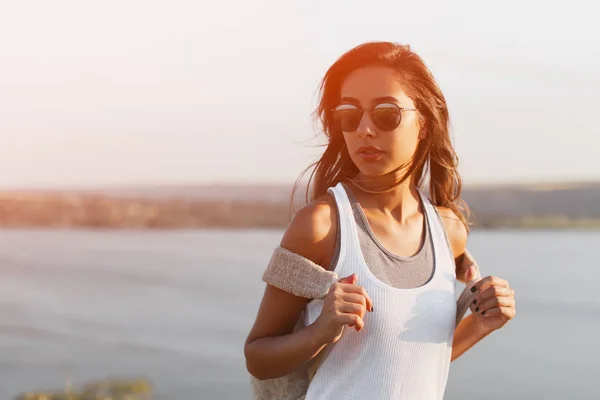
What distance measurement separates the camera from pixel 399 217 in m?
1.98

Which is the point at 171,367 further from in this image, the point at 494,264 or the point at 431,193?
the point at 431,193

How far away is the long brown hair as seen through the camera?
193 centimetres

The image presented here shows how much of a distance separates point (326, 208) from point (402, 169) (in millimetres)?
245

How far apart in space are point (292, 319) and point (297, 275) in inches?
5.2

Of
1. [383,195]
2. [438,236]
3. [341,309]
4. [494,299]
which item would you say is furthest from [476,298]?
[341,309]

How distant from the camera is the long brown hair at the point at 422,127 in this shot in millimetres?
1928

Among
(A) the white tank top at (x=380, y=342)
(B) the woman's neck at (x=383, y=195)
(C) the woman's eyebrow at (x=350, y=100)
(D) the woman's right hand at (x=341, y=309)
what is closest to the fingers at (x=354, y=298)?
(D) the woman's right hand at (x=341, y=309)

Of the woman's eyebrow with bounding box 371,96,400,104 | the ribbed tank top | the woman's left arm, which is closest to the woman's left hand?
the woman's left arm

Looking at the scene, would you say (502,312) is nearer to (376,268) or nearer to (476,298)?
(476,298)

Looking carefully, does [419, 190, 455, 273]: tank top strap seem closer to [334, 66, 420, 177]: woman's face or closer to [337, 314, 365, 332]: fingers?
[334, 66, 420, 177]: woman's face

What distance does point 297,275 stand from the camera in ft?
5.84

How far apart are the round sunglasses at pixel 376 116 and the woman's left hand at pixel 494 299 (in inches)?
16.7

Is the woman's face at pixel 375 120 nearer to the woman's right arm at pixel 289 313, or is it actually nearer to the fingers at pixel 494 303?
the woman's right arm at pixel 289 313

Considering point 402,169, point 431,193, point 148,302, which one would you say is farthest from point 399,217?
point 148,302
